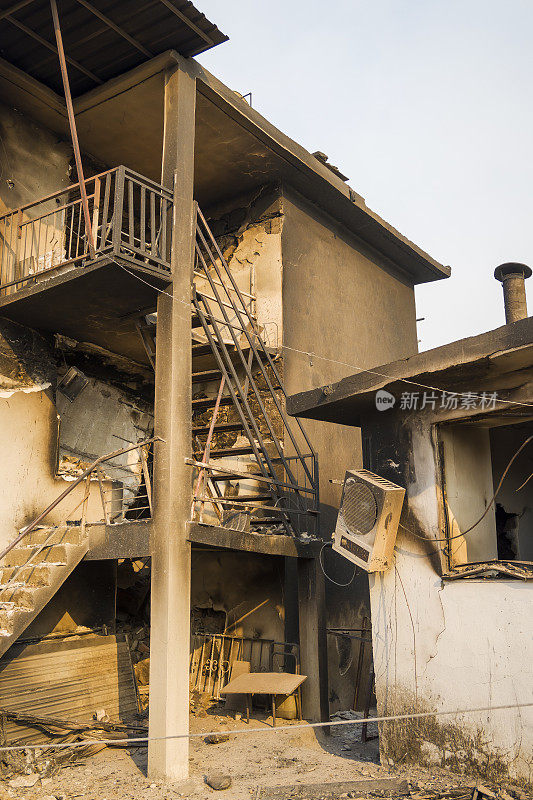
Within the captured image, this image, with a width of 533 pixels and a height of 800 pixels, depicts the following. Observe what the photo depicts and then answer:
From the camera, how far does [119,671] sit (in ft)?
33.3

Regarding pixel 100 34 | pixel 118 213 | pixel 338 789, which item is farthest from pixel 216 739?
pixel 100 34

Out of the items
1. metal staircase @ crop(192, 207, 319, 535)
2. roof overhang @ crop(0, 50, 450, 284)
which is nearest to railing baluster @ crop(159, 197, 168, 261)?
metal staircase @ crop(192, 207, 319, 535)

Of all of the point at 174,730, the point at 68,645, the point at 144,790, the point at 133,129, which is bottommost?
the point at 144,790

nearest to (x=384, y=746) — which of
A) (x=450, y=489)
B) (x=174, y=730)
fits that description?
(x=174, y=730)

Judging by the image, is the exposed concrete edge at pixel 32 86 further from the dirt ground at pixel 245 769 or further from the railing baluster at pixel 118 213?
the dirt ground at pixel 245 769

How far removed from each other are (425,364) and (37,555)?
205 inches

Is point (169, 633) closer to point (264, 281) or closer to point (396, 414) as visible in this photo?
point (396, 414)

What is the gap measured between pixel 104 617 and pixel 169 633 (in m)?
3.15

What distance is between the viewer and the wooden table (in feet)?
30.8

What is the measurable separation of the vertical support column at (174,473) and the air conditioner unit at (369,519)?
1.83 meters

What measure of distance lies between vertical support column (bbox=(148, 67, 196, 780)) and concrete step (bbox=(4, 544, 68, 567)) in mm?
1258

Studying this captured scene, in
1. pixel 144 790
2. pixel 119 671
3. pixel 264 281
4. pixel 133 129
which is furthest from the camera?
pixel 264 281

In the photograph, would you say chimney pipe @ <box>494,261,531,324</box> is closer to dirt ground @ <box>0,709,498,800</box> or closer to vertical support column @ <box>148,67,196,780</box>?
vertical support column @ <box>148,67,196,780</box>

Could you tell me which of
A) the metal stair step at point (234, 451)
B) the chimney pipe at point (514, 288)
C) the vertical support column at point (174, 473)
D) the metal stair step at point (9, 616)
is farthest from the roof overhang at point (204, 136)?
the metal stair step at point (9, 616)
